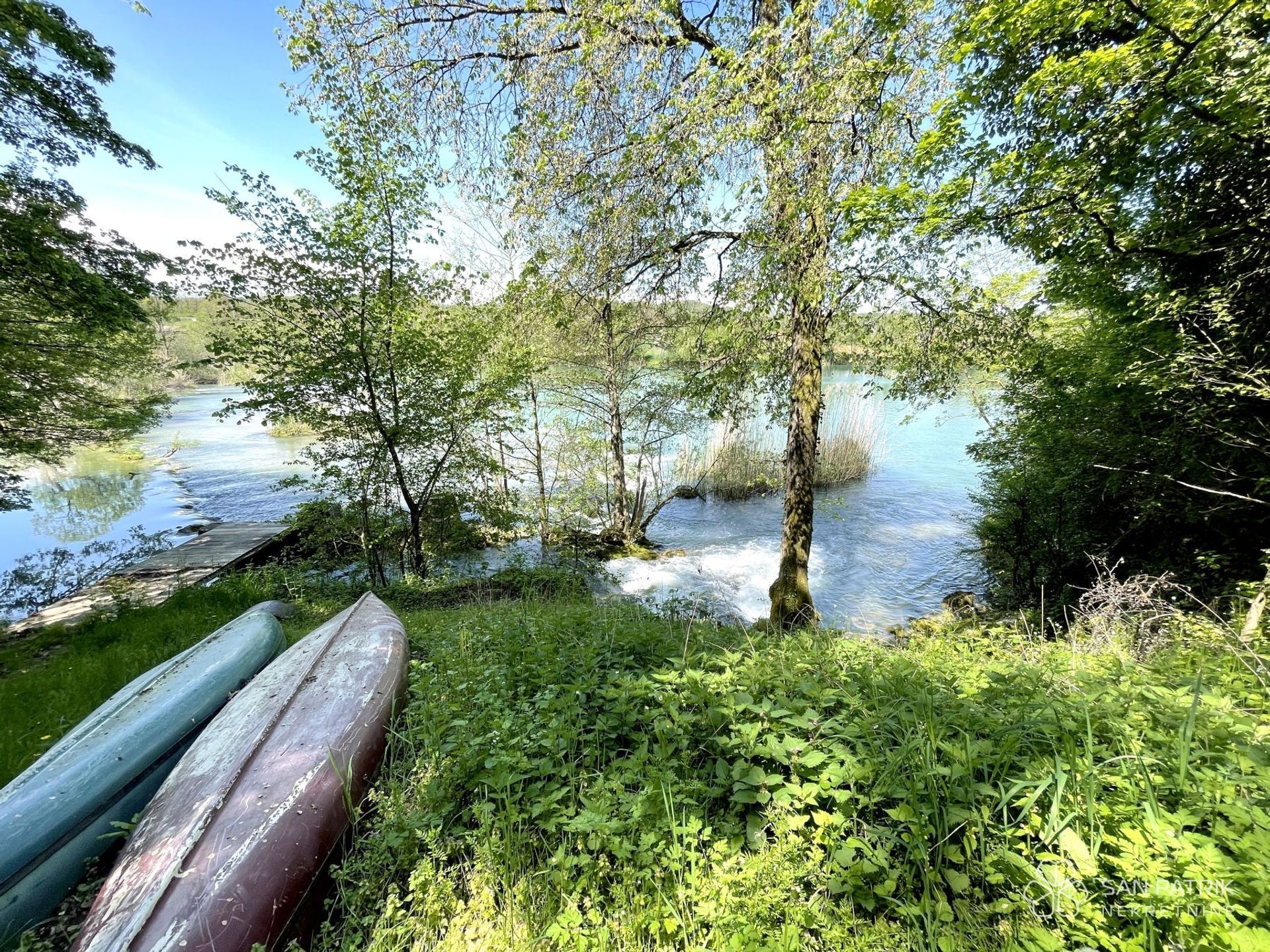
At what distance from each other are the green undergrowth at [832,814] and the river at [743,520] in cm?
367

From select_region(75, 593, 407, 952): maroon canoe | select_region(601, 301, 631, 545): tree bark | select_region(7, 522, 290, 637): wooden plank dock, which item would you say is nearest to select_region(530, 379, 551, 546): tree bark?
select_region(601, 301, 631, 545): tree bark

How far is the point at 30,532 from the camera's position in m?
11.5

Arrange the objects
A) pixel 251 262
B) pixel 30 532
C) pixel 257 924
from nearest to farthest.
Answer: pixel 257 924 < pixel 251 262 < pixel 30 532

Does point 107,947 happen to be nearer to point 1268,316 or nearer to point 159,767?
point 159,767

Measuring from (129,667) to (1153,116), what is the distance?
28.0ft

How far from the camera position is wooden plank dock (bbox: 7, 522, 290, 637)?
18.3ft

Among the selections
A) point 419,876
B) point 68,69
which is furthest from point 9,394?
point 419,876

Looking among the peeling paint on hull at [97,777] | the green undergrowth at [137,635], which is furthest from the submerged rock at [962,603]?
the peeling paint on hull at [97,777]

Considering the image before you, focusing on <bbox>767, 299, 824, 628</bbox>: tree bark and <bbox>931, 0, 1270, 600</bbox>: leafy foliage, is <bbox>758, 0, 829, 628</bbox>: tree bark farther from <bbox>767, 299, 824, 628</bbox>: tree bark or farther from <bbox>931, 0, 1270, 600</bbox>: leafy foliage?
<bbox>931, 0, 1270, 600</bbox>: leafy foliage

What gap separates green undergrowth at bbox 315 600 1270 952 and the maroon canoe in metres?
0.21

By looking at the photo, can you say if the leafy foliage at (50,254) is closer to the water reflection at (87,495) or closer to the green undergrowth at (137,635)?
the green undergrowth at (137,635)

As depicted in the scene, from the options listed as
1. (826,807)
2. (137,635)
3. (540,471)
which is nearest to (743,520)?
(540,471)

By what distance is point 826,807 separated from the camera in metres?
1.58

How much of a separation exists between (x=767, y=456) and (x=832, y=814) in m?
11.3
